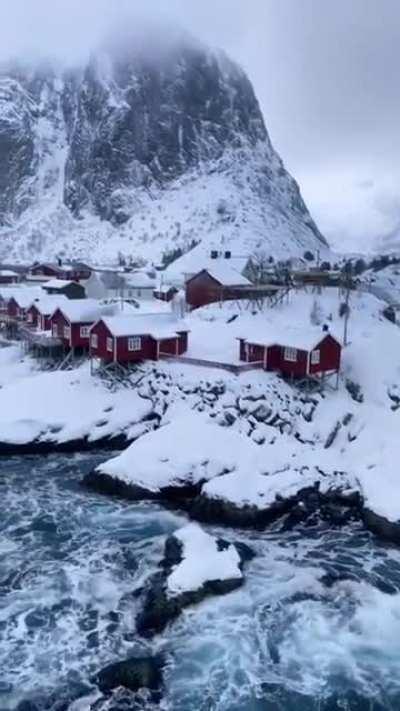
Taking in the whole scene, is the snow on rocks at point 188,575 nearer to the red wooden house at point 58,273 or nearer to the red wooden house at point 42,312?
the red wooden house at point 42,312

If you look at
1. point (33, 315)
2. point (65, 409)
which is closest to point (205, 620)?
point (65, 409)

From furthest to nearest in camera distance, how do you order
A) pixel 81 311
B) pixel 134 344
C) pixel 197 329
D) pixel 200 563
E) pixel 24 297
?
1. pixel 24 297
2. pixel 197 329
3. pixel 81 311
4. pixel 134 344
5. pixel 200 563

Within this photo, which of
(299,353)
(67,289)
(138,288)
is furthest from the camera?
(138,288)

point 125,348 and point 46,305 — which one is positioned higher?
point 46,305

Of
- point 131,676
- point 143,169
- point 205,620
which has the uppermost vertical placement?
point 143,169

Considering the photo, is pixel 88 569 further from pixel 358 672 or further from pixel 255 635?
pixel 358 672

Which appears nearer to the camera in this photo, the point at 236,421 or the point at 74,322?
the point at 236,421

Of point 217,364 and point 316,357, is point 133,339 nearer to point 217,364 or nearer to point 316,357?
point 217,364

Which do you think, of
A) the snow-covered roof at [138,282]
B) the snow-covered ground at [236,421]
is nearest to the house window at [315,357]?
the snow-covered ground at [236,421]
